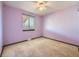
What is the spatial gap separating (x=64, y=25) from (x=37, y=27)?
1658 millimetres

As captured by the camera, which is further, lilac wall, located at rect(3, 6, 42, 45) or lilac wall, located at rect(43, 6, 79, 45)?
lilac wall, located at rect(43, 6, 79, 45)

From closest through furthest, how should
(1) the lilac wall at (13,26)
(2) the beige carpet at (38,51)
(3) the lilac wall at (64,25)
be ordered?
(2) the beige carpet at (38,51) → (1) the lilac wall at (13,26) → (3) the lilac wall at (64,25)

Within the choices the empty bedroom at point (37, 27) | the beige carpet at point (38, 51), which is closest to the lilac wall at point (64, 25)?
the empty bedroom at point (37, 27)

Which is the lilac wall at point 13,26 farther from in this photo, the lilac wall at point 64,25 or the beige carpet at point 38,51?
the lilac wall at point 64,25

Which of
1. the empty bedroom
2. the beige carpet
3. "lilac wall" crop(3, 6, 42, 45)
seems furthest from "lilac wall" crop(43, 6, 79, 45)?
"lilac wall" crop(3, 6, 42, 45)

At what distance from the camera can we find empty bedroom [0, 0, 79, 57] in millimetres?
2348

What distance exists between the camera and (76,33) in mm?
2748

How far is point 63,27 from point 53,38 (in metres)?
0.91

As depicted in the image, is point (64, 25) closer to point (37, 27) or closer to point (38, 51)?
point (37, 27)

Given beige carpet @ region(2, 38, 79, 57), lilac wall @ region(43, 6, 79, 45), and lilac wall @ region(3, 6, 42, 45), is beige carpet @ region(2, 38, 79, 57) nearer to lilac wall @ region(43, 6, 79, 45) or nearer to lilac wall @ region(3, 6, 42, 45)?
lilac wall @ region(3, 6, 42, 45)

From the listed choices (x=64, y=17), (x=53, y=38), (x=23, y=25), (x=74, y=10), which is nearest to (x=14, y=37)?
(x=23, y=25)

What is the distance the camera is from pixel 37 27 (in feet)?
14.1

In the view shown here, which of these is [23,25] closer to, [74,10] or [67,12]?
[67,12]

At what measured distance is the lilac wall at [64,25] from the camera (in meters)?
2.79
